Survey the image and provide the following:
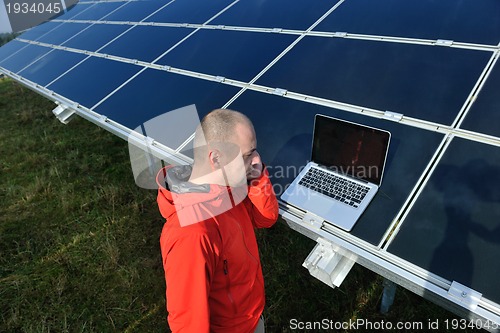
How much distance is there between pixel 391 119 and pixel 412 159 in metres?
0.47

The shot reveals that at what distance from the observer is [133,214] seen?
5.61 meters

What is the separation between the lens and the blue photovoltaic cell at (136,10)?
7.46m

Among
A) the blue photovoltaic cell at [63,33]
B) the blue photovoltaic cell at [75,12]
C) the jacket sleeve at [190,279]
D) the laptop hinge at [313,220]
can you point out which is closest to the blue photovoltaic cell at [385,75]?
the laptop hinge at [313,220]

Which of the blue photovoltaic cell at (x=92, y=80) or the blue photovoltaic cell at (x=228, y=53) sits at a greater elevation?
the blue photovoltaic cell at (x=228, y=53)

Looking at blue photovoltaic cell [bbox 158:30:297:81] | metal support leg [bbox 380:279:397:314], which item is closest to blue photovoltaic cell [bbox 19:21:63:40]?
blue photovoltaic cell [bbox 158:30:297:81]

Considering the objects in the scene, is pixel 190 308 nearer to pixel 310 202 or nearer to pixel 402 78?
pixel 310 202

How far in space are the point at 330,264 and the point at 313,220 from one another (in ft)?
1.11

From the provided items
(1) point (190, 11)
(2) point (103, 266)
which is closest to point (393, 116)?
(2) point (103, 266)

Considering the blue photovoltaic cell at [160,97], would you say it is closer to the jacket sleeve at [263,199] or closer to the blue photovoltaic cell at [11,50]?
the jacket sleeve at [263,199]

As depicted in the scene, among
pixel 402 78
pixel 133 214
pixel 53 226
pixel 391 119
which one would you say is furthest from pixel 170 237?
pixel 53 226

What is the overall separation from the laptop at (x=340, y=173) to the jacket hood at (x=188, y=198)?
740mm

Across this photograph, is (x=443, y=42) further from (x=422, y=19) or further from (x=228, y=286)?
(x=228, y=286)

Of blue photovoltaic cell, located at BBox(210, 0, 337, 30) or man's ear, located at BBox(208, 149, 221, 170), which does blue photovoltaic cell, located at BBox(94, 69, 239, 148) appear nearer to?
blue photovoltaic cell, located at BBox(210, 0, 337, 30)

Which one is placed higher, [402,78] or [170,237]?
[402,78]
